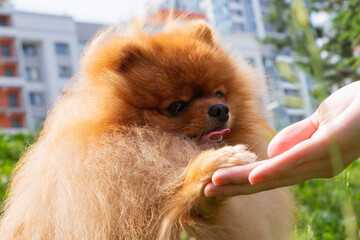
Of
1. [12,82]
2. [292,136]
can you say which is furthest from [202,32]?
[12,82]

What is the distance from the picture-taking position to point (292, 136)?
202 cm

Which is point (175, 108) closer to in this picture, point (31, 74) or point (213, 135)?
point (213, 135)

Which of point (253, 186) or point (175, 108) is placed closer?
point (253, 186)

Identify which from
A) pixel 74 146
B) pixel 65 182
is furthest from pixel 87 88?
pixel 65 182

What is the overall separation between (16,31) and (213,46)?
54.0m

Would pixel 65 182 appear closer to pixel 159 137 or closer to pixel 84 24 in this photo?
pixel 159 137

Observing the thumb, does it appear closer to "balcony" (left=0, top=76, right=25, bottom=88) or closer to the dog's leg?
the dog's leg

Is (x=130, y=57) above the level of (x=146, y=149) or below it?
above

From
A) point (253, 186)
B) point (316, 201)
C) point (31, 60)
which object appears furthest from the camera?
point (31, 60)

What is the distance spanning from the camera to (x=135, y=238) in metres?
2.16

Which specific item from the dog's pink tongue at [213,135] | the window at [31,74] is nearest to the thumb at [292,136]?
the dog's pink tongue at [213,135]

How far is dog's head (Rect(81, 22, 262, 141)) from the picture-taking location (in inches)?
106

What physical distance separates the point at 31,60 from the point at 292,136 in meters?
56.4

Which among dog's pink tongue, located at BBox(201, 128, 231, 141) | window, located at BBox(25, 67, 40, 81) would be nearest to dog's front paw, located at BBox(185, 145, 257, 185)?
dog's pink tongue, located at BBox(201, 128, 231, 141)
